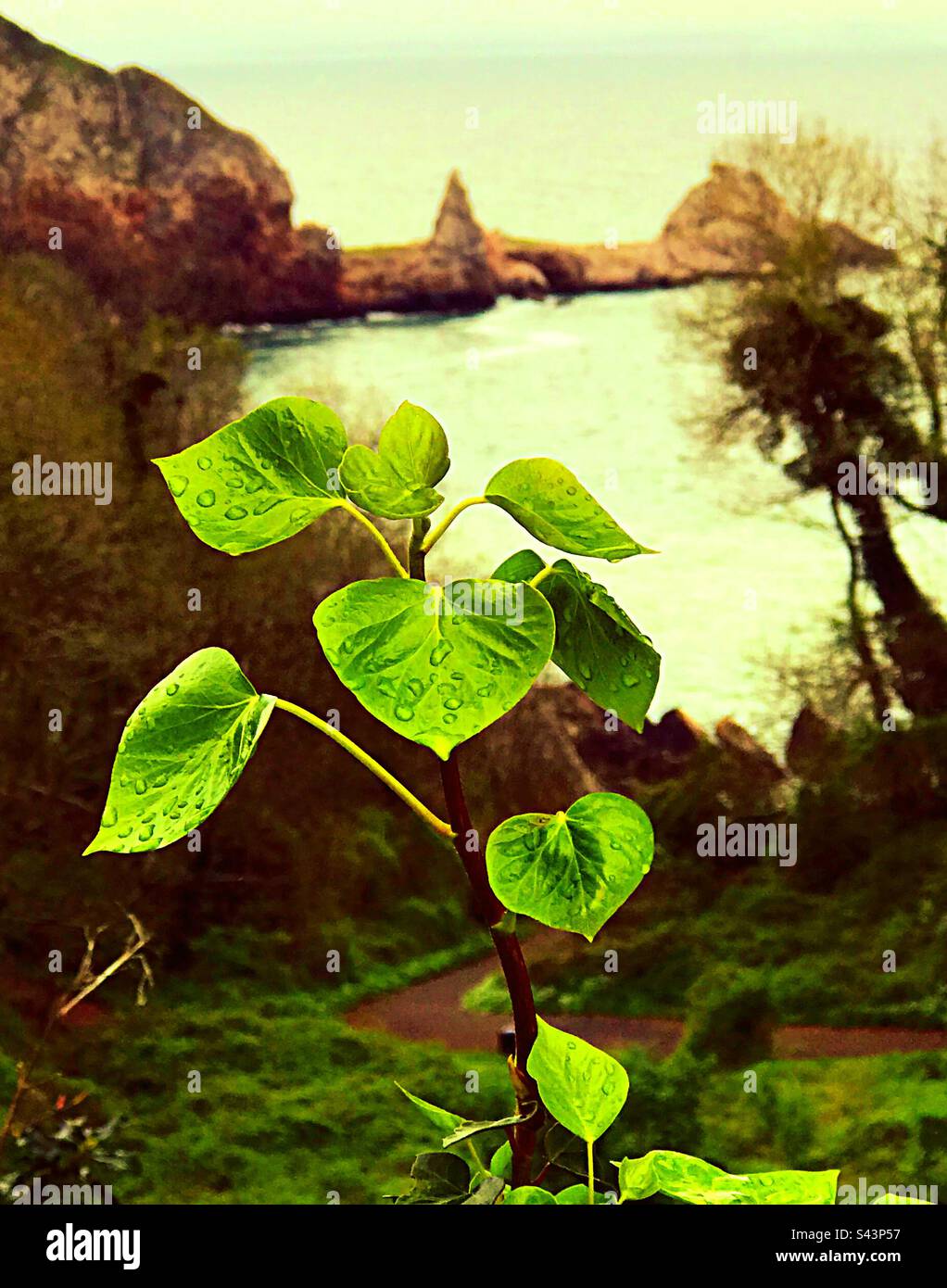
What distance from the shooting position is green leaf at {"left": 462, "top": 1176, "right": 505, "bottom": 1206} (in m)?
0.33

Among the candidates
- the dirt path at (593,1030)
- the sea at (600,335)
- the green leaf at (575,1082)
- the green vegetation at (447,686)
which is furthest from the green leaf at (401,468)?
the dirt path at (593,1030)

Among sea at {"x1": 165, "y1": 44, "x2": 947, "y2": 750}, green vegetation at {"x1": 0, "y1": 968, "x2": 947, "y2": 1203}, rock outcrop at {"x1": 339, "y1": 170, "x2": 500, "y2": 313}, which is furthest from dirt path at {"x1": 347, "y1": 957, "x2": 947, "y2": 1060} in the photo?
rock outcrop at {"x1": 339, "y1": 170, "x2": 500, "y2": 313}

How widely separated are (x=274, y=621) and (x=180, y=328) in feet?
1.67

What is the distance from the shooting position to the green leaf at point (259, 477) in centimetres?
28

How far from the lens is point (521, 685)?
0.80 feet

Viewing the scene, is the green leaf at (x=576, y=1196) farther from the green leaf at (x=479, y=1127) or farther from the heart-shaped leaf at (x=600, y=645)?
the heart-shaped leaf at (x=600, y=645)

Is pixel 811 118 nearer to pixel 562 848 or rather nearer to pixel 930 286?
pixel 930 286

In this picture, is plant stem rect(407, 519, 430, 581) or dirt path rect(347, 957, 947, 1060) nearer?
plant stem rect(407, 519, 430, 581)

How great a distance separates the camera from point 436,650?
0.25 m

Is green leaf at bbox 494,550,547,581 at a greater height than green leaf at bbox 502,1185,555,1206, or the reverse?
green leaf at bbox 494,550,547,581

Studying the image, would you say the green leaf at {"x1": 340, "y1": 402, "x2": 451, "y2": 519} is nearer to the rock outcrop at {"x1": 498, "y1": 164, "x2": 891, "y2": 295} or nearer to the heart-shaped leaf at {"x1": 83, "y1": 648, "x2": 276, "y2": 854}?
the heart-shaped leaf at {"x1": 83, "y1": 648, "x2": 276, "y2": 854}

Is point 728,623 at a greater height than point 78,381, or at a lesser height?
lesser

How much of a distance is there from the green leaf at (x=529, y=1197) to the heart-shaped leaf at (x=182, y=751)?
0.48 feet
